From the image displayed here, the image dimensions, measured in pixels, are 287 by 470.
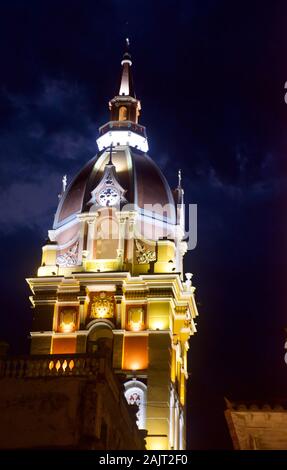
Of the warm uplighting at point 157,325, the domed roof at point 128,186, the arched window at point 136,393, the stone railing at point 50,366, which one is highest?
the domed roof at point 128,186

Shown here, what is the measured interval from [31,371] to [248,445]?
913 centimetres

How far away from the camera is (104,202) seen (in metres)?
53.8

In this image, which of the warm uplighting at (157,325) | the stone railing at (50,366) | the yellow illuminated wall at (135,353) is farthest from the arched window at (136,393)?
the stone railing at (50,366)

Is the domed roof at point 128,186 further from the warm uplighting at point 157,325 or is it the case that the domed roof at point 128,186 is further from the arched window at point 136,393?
the arched window at point 136,393

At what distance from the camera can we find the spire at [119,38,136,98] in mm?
66200

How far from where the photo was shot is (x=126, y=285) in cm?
5038

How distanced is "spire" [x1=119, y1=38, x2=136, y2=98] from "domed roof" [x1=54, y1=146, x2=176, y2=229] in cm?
956

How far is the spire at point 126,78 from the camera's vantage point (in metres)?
66.2

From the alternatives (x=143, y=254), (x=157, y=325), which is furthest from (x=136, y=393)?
(x=143, y=254)

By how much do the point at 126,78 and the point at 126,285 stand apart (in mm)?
23645

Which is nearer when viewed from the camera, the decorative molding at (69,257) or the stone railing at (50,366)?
the stone railing at (50,366)

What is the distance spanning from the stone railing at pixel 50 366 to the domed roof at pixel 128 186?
2672cm
